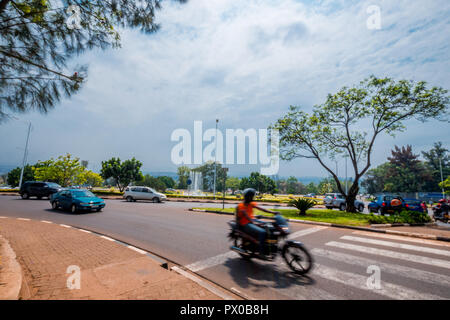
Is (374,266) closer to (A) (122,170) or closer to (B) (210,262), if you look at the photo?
(B) (210,262)

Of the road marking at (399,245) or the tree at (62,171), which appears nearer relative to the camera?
the road marking at (399,245)

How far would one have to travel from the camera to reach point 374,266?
182 inches

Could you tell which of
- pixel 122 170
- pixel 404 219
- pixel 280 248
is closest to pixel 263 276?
pixel 280 248

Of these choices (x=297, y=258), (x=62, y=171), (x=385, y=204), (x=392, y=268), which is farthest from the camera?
(x=62, y=171)

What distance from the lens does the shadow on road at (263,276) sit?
3.75 metres

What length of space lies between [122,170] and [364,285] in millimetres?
37230

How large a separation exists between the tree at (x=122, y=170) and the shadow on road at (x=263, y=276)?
34.8m

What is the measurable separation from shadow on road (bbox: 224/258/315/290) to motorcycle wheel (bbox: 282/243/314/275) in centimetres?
14

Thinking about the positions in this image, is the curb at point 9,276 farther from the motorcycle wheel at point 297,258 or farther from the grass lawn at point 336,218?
the grass lawn at point 336,218

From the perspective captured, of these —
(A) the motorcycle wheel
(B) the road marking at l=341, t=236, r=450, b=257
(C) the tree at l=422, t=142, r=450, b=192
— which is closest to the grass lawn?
(B) the road marking at l=341, t=236, r=450, b=257

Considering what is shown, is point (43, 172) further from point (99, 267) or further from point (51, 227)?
point (99, 267)

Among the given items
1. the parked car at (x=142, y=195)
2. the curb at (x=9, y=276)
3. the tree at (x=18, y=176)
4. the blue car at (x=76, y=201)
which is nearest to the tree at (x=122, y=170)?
the parked car at (x=142, y=195)

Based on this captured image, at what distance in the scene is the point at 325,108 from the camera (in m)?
18.0

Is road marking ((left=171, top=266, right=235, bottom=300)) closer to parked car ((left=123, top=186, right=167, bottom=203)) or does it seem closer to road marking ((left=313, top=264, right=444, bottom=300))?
road marking ((left=313, top=264, right=444, bottom=300))
